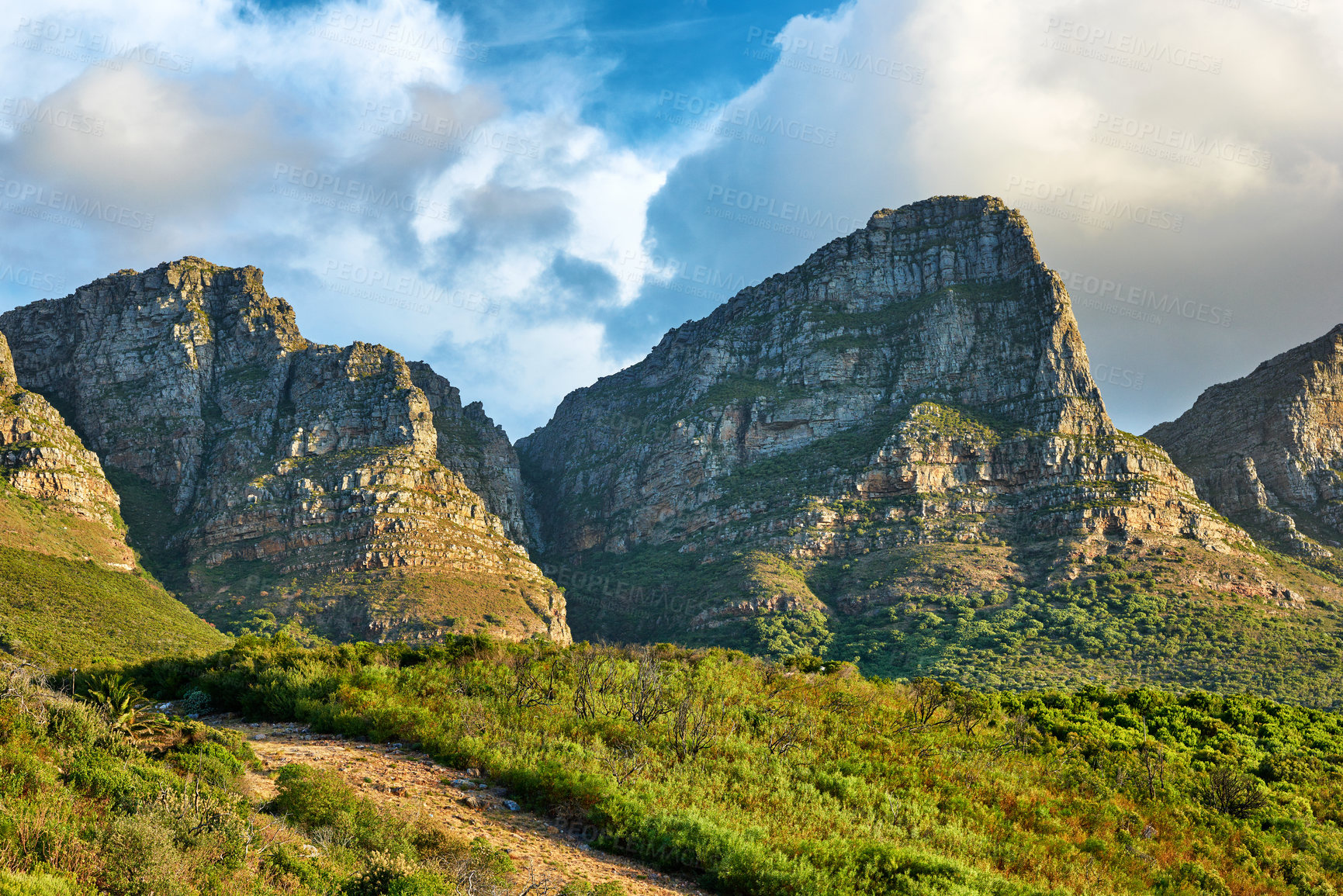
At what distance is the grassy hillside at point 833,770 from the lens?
1337 cm

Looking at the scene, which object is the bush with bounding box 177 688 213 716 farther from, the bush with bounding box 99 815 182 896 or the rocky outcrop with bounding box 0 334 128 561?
the rocky outcrop with bounding box 0 334 128 561

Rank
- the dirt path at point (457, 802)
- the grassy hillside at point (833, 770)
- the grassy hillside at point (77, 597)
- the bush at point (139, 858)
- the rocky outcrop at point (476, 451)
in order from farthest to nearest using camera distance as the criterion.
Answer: the rocky outcrop at point (476, 451) → the grassy hillside at point (77, 597) → the grassy hillside at point (833, 770) → the dirt path at point (457, 802) → the bush at point (139, 858)

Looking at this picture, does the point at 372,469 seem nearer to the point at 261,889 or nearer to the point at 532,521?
the point at 532,521

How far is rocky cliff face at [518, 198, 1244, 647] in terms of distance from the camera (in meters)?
99.8

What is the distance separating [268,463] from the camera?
11231 cm

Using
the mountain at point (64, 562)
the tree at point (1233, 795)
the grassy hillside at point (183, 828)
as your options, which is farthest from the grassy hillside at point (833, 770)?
the mountain at point (64, 562)

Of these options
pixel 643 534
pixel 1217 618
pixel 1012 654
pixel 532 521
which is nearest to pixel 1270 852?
pixel 1012 654

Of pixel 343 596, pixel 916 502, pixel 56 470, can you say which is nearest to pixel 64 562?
pixel 56 470

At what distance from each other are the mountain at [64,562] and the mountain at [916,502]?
55.2 metres

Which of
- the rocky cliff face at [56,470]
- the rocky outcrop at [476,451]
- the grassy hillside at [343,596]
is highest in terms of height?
the rocky outcrop at [476,451]

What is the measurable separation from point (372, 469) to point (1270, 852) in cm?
10927

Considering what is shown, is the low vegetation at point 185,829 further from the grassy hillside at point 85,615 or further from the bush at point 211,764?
the grassy hillside at point 85,615

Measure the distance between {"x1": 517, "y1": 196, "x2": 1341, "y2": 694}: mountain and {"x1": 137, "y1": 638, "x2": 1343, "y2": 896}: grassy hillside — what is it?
1931 inches

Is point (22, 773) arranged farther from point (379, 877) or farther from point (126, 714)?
point (379, 877)
